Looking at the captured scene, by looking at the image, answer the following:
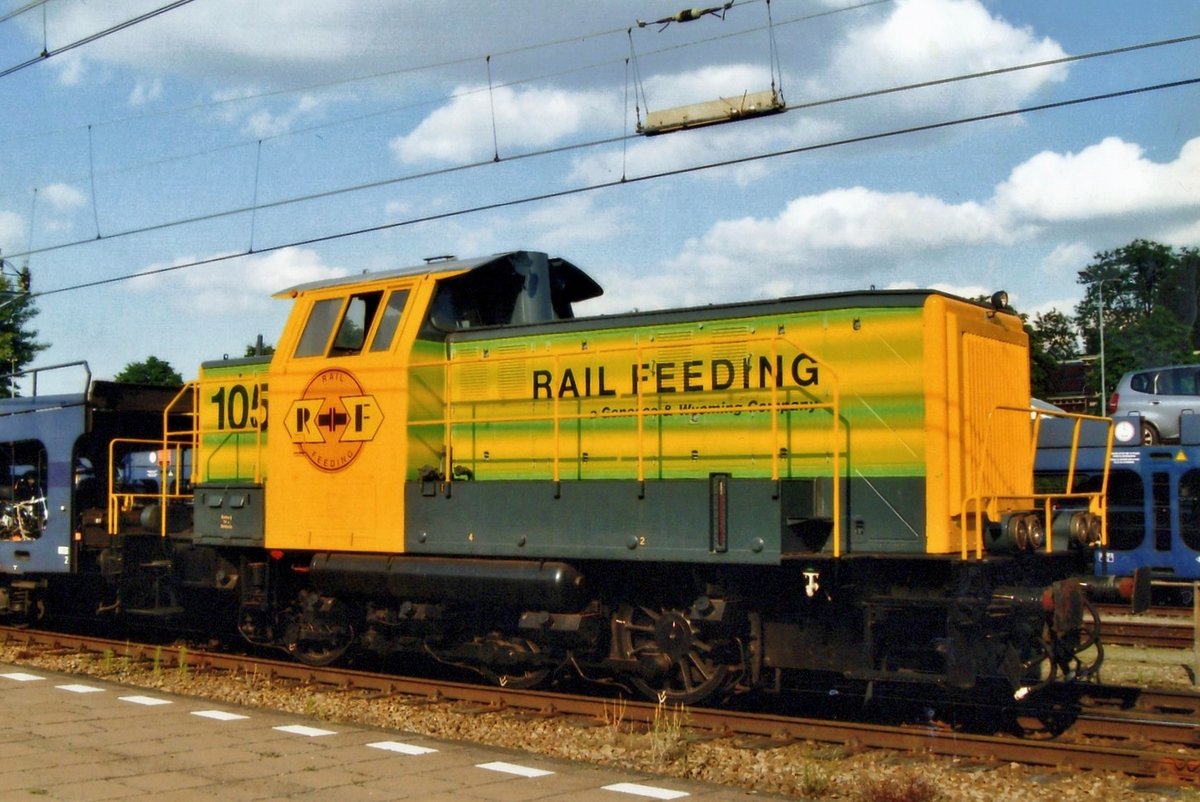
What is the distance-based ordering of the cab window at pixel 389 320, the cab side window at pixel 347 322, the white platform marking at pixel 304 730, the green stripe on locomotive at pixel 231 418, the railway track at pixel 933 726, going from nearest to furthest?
the railway track at pixel 933 726
the white platform marking at pixel 304 730
the cab window at pixel 389 320
the cab side window at pixel 347 322
the green stripe on locomotive at pixel 231 418

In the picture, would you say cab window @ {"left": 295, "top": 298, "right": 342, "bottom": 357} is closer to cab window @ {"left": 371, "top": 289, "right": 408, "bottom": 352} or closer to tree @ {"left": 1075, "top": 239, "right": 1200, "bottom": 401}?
cab window @ {"left": 371, "top": 289, "right": 408, "bottom": 352}

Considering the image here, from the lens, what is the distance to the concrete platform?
267 inches

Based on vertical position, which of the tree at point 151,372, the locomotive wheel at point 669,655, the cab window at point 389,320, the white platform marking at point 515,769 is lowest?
the white platform marking at point 515,769

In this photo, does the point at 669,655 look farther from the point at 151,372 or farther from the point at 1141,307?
the point at 1141,307

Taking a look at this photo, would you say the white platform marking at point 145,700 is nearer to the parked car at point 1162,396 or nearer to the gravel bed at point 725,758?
the gravel bed at point 725,758

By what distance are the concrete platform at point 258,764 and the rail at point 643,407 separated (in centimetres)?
227

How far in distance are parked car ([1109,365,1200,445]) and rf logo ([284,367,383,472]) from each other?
15.4 m

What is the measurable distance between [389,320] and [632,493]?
295 centimetres

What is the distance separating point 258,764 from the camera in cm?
752

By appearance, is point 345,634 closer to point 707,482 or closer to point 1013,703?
point 707,482

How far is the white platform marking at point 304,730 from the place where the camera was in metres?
8.48

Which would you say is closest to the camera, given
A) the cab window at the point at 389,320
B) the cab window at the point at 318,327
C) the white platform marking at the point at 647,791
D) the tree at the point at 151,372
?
the white platform marking at the point at 647,791

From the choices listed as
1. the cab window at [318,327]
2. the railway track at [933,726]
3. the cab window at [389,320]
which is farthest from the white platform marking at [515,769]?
the cab window at [318,327]

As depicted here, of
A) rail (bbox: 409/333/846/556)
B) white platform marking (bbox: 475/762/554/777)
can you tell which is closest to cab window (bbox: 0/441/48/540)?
rail (bbox: 409/333/846/556)
